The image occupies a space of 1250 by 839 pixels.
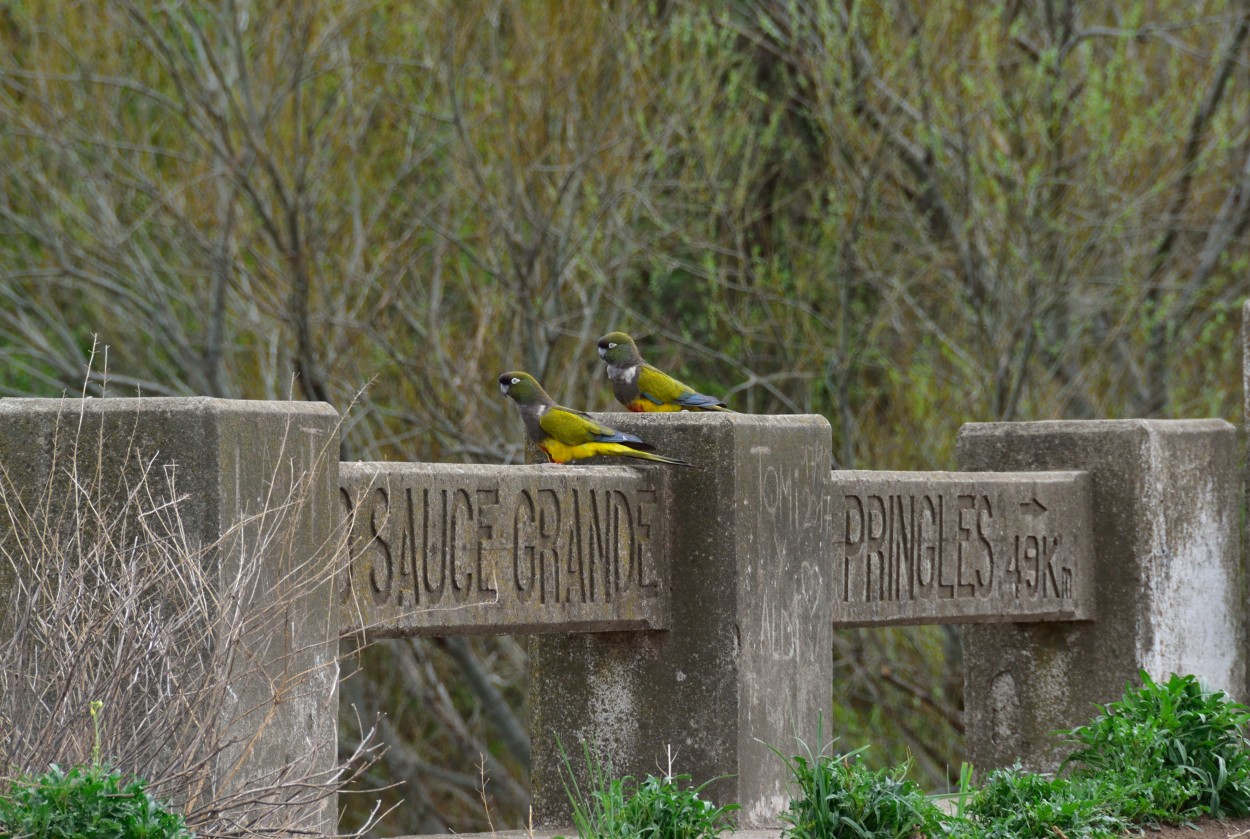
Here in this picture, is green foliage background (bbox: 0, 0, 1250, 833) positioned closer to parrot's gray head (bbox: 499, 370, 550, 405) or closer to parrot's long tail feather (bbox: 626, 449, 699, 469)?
parrot's gray head (bbox: 499, 370, 550, 405)

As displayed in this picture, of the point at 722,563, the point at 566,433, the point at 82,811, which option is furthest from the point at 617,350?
the point at 82,811

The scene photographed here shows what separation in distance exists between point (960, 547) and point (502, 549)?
6.42ft

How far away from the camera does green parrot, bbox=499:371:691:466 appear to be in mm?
5578

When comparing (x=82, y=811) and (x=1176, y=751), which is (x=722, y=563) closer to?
(x=1176, y=751)

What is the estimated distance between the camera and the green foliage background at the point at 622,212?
39.5ft

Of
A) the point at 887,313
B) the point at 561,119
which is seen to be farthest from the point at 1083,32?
the point at 561,119

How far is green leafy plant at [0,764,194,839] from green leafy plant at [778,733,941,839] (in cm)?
170

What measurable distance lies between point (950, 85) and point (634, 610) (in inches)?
302

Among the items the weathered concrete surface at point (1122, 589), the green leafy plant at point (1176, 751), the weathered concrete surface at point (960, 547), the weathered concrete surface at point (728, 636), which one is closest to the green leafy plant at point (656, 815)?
the weathered concrete surface at point (728, 636)

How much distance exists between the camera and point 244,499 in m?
4.39

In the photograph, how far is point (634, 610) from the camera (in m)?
5.52

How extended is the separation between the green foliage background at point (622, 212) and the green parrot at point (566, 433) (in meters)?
5.44

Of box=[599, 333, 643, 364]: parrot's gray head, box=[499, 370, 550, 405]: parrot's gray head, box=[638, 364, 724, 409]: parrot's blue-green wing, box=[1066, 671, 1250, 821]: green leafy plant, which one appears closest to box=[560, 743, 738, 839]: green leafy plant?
box=[1066, 671, 1250, 821]: green leafy plant

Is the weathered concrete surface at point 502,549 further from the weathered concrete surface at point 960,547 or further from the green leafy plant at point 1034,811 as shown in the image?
the green leafy plant at point 1034,811
